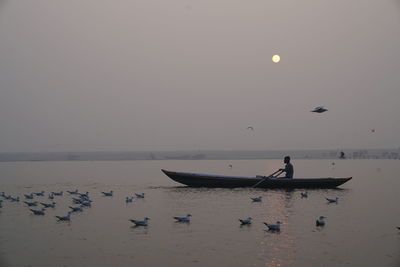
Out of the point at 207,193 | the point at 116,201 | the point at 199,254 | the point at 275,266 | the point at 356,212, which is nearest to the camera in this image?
the point at 275,266

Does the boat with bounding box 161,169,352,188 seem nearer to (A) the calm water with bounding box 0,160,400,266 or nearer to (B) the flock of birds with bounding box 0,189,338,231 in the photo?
(B) the flock of birds with bounding box 0,189,338,231

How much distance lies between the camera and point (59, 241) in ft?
78.7

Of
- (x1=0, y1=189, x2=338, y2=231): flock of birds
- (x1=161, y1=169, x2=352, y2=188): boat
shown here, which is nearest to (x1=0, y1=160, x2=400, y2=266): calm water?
(x1=0, y1=189, x2=338, y2=231): flock of birds

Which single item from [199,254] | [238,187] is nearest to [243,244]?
[199,254]

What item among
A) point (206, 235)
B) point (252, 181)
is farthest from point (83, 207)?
point (252, 181)

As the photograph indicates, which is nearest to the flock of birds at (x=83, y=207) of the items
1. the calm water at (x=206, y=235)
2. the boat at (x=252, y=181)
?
the calm water at (x=206, y=235)

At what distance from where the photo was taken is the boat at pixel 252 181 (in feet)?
146

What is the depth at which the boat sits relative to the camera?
44.5 metres

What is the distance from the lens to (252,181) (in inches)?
1789

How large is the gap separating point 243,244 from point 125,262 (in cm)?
540

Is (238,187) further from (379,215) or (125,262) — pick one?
(125,262)

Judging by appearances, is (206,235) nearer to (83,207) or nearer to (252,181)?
(83,207)

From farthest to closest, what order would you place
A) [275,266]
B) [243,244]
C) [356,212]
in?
[356,212] → [243,244] → [275,266]

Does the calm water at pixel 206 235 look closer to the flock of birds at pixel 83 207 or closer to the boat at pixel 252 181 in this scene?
the flock of birds at pixel 83 207
